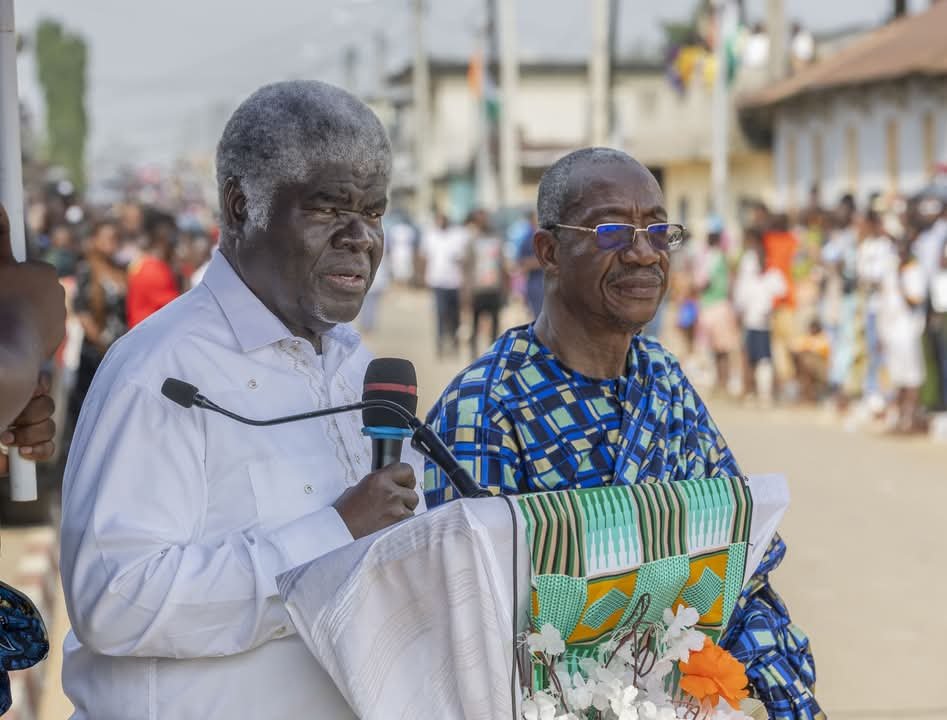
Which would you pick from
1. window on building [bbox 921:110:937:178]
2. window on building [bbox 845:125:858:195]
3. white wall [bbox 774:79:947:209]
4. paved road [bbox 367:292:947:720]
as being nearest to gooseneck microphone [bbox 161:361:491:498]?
paved road [bbox 367:292:947:720]

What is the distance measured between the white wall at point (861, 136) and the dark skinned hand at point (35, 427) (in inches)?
885

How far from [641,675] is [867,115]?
91.9 ft

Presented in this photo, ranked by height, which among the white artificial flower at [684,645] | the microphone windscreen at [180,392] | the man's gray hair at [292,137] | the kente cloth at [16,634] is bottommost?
the white artificial flower at [684,645]

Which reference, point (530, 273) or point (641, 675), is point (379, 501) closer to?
point (641, 675)

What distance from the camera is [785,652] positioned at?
3201 millimetres

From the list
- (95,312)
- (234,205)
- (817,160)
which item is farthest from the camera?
(817,160)

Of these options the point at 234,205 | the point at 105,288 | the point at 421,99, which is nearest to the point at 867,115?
the point at 105,288

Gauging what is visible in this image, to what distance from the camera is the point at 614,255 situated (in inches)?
133

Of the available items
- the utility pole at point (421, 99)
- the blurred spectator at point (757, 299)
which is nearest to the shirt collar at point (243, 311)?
the blurred spectator at point (757, 299)

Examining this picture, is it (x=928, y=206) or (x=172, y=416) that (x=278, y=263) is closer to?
(x=172, y=416)

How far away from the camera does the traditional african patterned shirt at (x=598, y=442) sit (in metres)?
3.18

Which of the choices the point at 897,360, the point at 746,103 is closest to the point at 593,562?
the point at 897,360

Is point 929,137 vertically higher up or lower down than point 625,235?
higher up

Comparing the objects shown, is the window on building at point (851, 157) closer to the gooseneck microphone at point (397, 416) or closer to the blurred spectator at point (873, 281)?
the blurred spectator at point (873, 281)
